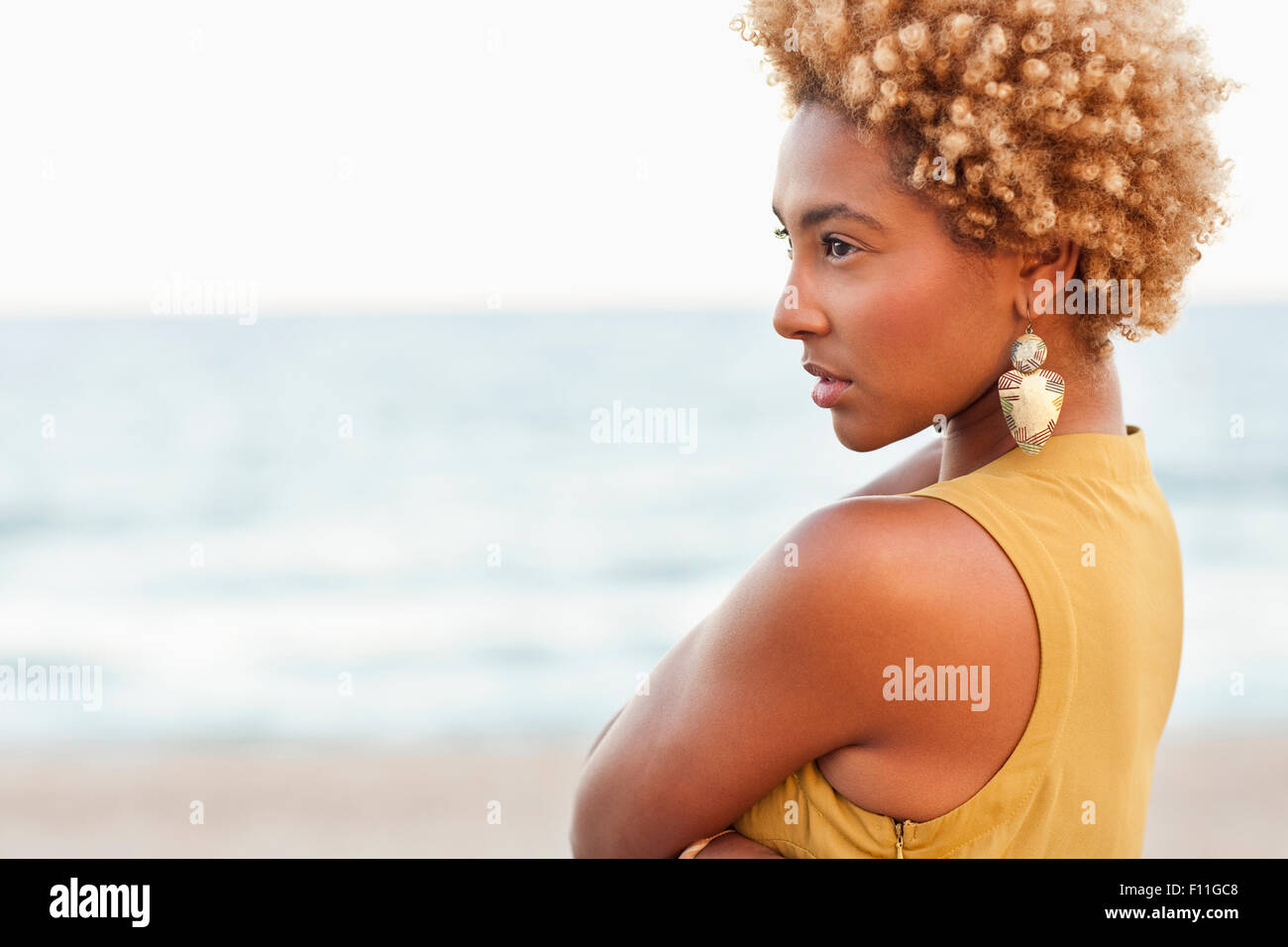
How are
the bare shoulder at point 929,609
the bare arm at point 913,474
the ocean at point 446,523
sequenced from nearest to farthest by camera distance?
the bare shoulder at point 929,609
the bare arm at point 913,474
the ocean at point 446,523

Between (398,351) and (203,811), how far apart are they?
22840 mm

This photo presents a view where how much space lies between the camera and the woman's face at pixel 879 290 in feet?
5.05

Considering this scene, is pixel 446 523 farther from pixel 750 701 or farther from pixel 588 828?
pixel 750 701

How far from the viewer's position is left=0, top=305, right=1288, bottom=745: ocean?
27.8ft

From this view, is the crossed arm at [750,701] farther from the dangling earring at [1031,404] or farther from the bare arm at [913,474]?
the bare arm at [913,474]

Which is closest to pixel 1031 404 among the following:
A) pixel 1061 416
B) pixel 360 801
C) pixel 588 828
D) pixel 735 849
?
pixel 1061 416

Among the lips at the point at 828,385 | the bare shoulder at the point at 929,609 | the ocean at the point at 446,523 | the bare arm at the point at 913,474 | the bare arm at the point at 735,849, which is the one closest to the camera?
the bare shoulder at the point at 929,609

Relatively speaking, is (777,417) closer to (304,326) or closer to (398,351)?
(398,351)

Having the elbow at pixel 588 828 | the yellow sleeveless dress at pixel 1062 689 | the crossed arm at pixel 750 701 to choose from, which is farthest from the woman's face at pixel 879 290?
the elbow at pixel 588 828

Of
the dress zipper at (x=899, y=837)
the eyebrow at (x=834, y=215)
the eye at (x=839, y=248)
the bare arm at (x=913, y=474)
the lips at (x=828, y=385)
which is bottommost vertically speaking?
the dress zipper at (x=899, y=837)

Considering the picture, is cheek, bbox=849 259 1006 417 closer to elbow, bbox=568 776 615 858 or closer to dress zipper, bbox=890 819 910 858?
dress zipper, bbox=890 819 910 858

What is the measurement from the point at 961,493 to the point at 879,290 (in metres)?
0.29

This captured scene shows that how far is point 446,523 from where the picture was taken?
13.4 m
